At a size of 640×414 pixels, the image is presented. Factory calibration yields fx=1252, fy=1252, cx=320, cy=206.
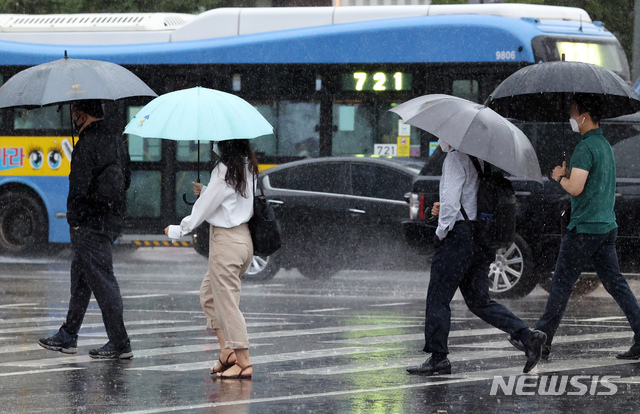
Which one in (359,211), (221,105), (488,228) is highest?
(221,105)

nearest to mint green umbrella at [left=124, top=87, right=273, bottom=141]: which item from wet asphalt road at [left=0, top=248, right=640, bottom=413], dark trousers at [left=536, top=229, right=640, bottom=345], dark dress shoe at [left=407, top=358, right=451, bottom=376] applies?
wet asphalt road at [left=0, top=248, right=640, bottom=413]

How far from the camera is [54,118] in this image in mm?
18734

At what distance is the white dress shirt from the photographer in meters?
7.94

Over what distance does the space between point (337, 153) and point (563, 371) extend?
937 centimetres

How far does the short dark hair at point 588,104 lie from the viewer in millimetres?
8688

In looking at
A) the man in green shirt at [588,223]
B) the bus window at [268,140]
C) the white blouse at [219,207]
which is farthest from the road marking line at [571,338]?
the bus window at [268,140]

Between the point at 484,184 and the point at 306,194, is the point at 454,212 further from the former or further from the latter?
the point at 306,194

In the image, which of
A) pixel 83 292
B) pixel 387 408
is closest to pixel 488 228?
pixel 387 408

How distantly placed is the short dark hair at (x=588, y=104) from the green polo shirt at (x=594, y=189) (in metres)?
0.18

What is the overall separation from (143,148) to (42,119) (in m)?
1.66

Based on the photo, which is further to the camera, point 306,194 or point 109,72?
point 306,194

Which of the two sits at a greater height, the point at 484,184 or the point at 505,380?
the point at 484,184

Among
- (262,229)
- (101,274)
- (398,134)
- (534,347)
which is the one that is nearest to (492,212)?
(534,347)

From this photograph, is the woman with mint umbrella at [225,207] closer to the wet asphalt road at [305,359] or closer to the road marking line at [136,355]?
the wet asphalt road at [305,359]
